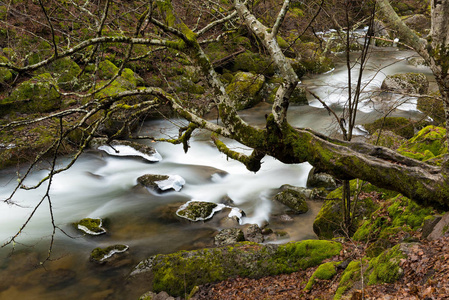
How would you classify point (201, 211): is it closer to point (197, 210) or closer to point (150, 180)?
point (197, 210)

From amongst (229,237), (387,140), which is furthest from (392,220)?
(387,140)

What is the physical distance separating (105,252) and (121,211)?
2.31 meters

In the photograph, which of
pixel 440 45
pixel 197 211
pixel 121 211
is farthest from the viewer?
pixel 121 211

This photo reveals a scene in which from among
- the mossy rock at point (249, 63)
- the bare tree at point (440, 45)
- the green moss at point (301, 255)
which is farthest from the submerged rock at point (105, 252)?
the mossy rock at point (249, 63)

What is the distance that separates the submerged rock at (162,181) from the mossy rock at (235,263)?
206 inches

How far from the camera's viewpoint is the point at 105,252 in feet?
28.1

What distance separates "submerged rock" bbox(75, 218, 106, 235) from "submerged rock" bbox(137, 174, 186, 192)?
2.36 meters

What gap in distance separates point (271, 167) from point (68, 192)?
308 inches

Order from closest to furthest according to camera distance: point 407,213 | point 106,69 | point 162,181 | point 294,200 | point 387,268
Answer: point 387,268 → point 407,213 → point 294,200 → point 162,181 → point 106,69

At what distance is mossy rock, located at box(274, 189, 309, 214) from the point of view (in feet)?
33.8

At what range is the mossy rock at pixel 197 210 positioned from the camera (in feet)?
33.1

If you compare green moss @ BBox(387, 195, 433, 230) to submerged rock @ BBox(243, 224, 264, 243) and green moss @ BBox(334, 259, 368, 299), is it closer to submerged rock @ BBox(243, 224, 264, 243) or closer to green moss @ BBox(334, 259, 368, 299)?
green moss @ BBox(334, 259, 368, 299)

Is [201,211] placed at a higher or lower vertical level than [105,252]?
higher

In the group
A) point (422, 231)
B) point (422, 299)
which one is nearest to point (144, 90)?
point (422, 299)
